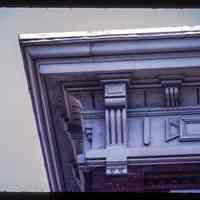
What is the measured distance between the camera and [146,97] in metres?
6.78

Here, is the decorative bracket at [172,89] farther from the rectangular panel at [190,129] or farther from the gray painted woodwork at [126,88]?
the rectangular panel at [190,129]

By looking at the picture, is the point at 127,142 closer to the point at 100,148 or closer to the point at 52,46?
the point at 100,148

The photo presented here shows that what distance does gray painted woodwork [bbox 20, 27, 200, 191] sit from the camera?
6.33m

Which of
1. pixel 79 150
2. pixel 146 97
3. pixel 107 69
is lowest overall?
pixel 79 150

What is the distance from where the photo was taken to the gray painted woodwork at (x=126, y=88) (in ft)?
20.8

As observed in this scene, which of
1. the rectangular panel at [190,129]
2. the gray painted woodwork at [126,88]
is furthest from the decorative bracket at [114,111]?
the rectangular panel at [190,129]

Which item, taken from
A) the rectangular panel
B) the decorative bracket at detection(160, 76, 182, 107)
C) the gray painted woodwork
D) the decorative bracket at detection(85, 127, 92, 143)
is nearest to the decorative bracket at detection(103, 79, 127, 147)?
the gray painted woodwork

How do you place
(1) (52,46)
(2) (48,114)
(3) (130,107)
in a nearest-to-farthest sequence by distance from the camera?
(1) (52,46), (3) (130,107), (2) (48,114)

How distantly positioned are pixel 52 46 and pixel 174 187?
7.54ft

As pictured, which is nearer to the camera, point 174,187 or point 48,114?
point 174,187

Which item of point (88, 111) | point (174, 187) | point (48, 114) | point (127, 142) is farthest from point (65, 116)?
point (174, 187)

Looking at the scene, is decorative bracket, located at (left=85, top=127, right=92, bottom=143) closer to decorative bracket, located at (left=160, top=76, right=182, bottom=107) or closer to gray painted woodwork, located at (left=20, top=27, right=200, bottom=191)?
gray painted woodwork, located at (left=20, top=27, right=200, bottom=191)

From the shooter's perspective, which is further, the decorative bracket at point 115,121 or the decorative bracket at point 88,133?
the decorative bracket at point 88,133

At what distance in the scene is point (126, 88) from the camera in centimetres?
662
